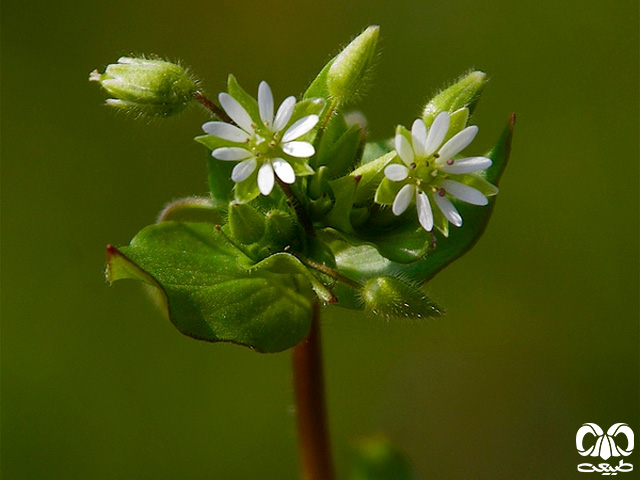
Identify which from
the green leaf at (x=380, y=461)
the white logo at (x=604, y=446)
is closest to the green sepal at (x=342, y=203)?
the green leaf at (x=380, y=461)

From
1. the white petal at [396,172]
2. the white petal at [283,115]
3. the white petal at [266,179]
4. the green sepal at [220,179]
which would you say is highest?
the green sepal at [220,179]

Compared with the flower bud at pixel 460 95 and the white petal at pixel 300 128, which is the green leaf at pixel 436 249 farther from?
the white petal at pixel 300 128

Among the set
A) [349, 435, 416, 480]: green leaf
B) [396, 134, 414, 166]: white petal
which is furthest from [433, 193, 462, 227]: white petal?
[349, 435, 416, 480]: green leaf

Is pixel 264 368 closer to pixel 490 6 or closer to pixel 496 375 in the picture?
pixel 496 375

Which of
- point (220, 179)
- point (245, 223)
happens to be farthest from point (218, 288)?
point (220, 179)

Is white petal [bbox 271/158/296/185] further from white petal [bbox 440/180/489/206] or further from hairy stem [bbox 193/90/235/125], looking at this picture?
white petal [bbox 440/180/489/206]

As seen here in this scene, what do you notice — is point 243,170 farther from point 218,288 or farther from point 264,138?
point 218,288

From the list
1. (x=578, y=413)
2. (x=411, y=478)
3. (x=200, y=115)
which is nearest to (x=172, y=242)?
(x=411, y=478)
